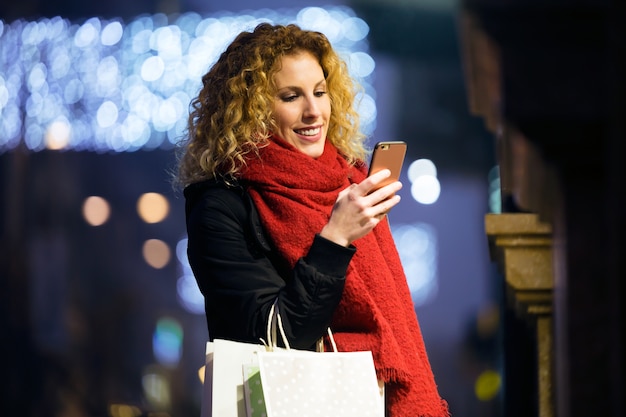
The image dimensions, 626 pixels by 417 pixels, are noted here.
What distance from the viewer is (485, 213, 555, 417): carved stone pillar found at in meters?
3.09

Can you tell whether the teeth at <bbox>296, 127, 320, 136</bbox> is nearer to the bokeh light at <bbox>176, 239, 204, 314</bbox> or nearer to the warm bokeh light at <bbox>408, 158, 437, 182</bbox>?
the warm bokeh light at <bbox>408, 158, 437, 182</bbox>

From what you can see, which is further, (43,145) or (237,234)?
(43,145)

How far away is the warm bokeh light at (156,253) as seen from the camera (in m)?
9.19

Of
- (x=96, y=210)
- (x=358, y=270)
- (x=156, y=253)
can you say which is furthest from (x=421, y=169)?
(x=358, y=270)

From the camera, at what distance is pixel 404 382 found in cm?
237

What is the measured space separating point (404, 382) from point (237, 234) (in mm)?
477

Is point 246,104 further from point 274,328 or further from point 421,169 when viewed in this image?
point 421,169

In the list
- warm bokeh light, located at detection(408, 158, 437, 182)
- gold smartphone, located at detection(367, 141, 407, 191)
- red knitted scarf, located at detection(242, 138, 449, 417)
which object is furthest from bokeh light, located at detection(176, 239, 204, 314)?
gold smartphone, located at detection(367, 141, 407, 191)

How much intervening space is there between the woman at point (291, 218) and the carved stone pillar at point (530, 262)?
584 millimetres

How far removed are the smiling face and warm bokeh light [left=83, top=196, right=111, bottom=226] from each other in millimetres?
7054

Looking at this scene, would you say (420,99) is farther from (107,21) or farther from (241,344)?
(241,344)

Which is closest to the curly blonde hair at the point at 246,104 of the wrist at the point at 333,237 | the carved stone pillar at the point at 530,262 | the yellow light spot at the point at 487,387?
the wrist at the point at 333,237

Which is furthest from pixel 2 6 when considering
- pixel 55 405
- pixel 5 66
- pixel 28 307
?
pixel 55 405

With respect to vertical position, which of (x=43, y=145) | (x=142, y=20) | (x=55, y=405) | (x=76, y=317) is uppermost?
(x=142, y=20)
